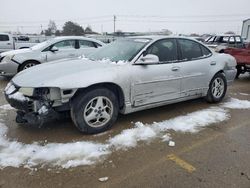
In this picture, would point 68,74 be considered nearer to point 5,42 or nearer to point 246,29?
Result: point 5,42

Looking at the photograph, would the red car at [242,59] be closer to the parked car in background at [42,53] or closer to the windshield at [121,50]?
the parked car in background at [42,53]

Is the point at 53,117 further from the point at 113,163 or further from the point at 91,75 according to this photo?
the point at 113,163

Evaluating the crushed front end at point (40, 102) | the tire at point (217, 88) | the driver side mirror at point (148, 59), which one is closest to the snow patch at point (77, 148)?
the crushed front end at point (40, 102)

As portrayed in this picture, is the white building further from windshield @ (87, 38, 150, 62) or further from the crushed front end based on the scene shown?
the crushed front end

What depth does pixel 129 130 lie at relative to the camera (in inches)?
176

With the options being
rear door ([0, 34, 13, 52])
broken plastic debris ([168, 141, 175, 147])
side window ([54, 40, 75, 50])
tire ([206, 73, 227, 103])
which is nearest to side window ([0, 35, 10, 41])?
rear door ([0, 34, 13, 52])

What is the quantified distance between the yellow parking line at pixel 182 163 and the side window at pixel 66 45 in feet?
22.6

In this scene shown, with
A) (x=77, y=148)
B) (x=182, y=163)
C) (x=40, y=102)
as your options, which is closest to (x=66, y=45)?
(x=40, y=102)

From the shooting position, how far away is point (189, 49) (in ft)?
18.6

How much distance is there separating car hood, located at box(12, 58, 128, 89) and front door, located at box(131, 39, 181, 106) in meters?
0.41

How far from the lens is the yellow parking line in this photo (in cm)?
334

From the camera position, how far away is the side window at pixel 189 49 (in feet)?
18.0

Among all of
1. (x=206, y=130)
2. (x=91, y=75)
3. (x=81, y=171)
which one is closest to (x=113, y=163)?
(x=81, y=171)

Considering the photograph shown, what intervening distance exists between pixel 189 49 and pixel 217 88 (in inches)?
48.4
